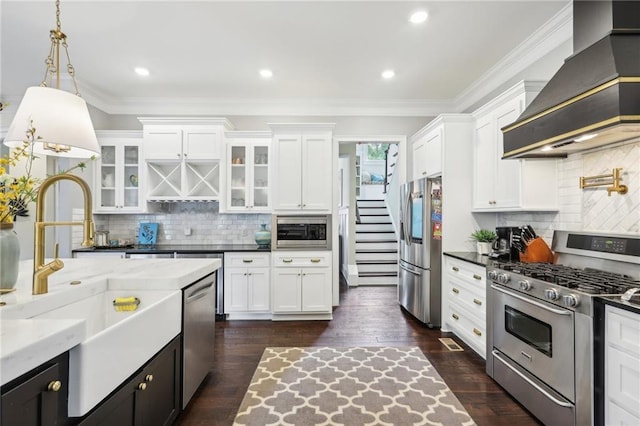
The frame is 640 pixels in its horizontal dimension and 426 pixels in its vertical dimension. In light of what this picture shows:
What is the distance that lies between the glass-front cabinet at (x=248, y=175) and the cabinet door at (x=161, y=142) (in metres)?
0.66

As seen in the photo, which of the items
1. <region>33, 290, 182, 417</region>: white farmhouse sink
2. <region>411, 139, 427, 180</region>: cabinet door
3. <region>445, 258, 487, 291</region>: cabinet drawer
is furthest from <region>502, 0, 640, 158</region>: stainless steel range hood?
<region>33, 290, 182, 417</region>: white farmhouse sink

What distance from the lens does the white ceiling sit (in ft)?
8.31

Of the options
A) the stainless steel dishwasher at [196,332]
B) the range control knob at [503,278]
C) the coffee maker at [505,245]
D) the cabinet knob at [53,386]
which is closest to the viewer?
the cabinet knob at [53,386]

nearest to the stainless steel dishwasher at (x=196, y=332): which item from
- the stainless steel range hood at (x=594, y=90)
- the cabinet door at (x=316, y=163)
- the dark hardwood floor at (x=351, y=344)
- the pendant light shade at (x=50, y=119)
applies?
the dark hardwood floor at (x=351, y=344)

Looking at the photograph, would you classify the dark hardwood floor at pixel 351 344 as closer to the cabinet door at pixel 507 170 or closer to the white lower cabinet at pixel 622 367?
the white lower cabinet at pixel 622 367

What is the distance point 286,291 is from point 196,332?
1.80 m

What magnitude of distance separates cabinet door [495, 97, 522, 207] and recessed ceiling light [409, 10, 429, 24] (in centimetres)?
107

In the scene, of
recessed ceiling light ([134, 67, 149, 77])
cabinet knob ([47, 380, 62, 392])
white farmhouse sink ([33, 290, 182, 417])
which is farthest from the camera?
recessed ceiling light ([134, 67, 149, 77])

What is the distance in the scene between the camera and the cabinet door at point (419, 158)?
400cm

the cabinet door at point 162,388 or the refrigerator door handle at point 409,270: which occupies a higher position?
the refrigerator door handle at point 409,270

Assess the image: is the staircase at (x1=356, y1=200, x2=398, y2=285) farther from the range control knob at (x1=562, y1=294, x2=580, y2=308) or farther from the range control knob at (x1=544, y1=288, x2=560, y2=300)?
the range control knob at (x1=562, y1=294, x2=580, y2=308)

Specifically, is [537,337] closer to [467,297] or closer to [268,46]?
[467,297]

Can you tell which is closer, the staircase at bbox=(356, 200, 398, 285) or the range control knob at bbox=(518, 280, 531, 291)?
the range control knob at bbox=(518, 280, 531, 291)

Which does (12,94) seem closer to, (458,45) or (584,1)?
(458,45)
